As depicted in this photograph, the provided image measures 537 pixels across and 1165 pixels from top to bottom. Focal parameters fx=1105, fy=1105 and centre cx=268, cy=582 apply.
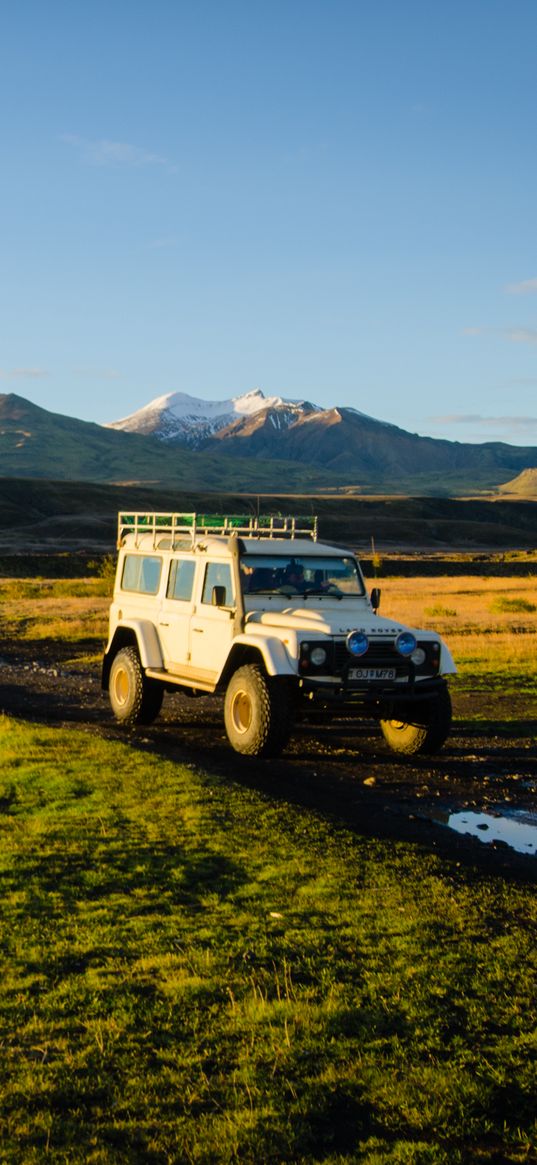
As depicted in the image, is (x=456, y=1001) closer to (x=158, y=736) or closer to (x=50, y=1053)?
(x=50, y=1053)

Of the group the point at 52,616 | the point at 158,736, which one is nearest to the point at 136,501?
the point at 52,616

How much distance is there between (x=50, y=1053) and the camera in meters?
5.81

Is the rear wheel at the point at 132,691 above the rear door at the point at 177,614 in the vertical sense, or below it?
below

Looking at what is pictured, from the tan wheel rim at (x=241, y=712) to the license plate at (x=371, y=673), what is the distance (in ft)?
4.43

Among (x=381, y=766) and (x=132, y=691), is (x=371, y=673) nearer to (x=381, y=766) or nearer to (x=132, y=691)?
(x=381, y=766)

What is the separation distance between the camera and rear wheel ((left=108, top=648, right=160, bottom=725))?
54.0 feet

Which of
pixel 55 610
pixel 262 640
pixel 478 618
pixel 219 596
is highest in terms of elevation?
pixel 219 596

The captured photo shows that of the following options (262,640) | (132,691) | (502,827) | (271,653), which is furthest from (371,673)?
(132,691)

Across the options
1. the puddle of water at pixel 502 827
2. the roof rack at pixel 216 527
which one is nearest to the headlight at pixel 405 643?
the puddle of water at pixel 502 827

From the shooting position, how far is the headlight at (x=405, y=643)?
13453 millimetres

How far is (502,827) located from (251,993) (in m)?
5.01

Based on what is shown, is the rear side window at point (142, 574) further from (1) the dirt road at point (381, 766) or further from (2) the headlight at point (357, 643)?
(2) the headlight at point (357, 643)

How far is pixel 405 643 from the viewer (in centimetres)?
1350

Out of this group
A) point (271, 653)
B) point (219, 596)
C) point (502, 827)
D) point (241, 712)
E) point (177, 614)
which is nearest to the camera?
point (502, 827)
